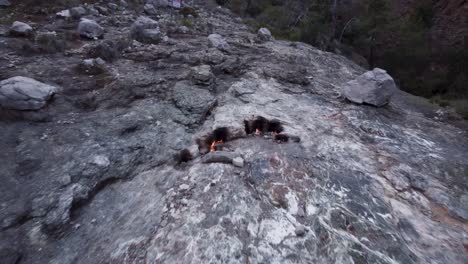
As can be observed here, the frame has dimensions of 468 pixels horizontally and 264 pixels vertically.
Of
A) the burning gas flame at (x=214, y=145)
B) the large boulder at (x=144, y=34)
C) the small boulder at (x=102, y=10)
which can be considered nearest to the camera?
the burning gas flame at (x=214, y=145)

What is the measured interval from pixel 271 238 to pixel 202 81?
4537mm

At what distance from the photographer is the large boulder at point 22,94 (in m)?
4.57

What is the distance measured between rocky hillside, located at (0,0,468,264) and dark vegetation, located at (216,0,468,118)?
6.70 m

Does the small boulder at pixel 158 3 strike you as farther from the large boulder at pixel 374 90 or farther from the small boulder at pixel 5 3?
the large boulder at pixel 374 90

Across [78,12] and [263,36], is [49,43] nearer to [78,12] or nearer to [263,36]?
[78,12]

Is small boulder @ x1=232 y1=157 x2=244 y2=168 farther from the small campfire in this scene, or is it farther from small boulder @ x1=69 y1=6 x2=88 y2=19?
small boulder @ x1=69 y1=6 x2=88 y2=19

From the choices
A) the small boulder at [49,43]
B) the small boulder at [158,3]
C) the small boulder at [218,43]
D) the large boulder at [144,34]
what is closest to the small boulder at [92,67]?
the small boulder at [49,43]

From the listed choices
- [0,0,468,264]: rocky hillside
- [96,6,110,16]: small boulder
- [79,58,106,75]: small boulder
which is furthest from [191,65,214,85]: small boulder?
[96,6,110,16]: small boulder

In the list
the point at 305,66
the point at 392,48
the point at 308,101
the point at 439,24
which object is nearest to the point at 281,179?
the point at 308,101

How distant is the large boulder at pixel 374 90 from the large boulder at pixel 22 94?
709cm

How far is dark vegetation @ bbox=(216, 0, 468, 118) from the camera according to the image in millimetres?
12859

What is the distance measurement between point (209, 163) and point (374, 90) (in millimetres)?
5020

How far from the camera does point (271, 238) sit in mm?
3082

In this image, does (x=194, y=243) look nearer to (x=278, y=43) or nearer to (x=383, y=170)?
(x=383, y=170)
